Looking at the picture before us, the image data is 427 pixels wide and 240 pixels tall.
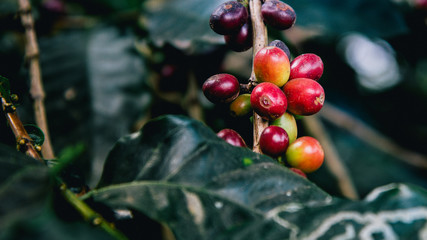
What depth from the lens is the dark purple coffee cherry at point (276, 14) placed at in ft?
2.73

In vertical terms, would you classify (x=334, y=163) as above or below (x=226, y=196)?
below

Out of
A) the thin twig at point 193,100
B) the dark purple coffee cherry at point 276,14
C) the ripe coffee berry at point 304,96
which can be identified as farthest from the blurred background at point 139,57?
the dark purple coffee cherry at point 276,14

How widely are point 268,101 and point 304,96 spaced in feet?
0.39

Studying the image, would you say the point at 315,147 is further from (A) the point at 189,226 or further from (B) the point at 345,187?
(B) the point at 345,187

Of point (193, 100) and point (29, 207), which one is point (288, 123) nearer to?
point (29, 207)

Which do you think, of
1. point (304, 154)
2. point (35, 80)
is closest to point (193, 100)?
point (35, 80)

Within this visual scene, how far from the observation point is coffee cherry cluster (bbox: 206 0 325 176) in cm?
76

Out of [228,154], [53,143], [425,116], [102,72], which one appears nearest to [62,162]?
[228,154]

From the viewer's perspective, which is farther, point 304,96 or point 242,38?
point 242,38

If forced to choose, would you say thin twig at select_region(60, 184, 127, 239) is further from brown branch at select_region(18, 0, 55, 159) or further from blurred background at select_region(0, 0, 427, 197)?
brown branch at select_region(18, 0, 55, 159)

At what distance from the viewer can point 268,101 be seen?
2.40 feet

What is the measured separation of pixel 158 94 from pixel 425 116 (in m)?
3.08

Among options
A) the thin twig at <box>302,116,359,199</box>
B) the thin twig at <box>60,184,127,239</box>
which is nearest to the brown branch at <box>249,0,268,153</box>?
the thin twig at <box>60,184,127,239</box>

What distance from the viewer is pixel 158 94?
6.11 feet
